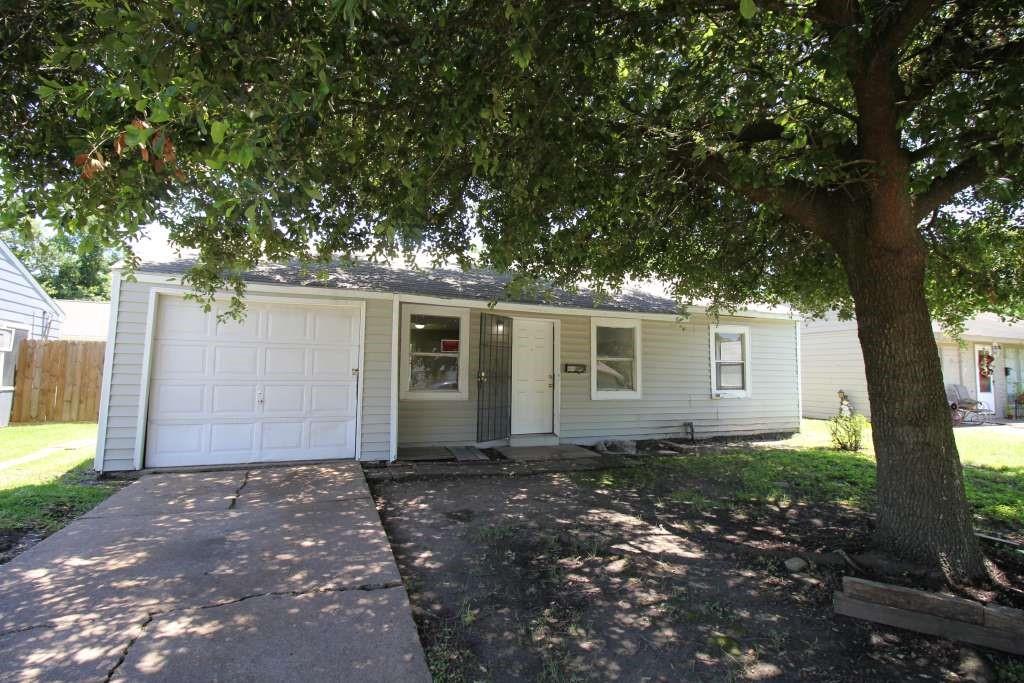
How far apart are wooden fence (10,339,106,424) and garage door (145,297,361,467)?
762 cm

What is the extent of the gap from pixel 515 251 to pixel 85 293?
34521 mm

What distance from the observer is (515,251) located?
5188mm

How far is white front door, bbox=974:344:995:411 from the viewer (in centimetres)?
1489

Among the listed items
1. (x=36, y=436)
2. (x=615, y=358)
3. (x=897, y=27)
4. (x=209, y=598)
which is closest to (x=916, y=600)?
(x=897, y=27)

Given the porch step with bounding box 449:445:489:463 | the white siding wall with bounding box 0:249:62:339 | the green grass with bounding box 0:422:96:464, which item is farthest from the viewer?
the white siding wall with bounding box 0:249:62:339

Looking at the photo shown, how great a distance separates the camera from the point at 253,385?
22.1ft

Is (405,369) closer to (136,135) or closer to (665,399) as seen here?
(665,399)

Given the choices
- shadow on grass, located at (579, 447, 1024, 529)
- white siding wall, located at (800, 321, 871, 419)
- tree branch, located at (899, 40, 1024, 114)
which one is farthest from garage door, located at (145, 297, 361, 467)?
white siding wall, located at (800, 321, 871, 419)

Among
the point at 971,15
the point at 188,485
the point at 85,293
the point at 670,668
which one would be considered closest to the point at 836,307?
the point at 971,15

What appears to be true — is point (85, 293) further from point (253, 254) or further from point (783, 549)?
point (783, 549)

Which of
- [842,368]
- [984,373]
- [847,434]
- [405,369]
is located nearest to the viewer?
[405,369]

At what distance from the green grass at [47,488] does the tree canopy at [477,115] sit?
2468 mm

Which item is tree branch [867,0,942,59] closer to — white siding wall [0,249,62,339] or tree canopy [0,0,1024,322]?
tree canopy [0,0,1024,322]

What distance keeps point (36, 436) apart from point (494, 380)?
8.68 m
